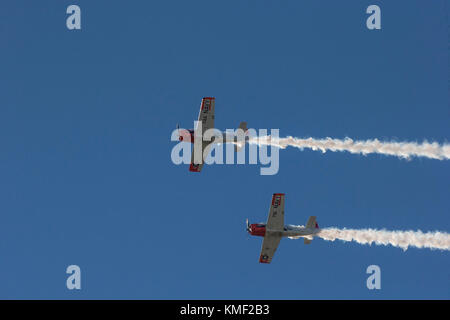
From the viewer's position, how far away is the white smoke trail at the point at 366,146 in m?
54.8

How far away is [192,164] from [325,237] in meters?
11.8

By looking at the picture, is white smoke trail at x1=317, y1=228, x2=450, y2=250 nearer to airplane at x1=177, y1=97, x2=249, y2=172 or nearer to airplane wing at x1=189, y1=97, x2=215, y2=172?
airplane at x1=177, y1=97, x2=249, y2=172

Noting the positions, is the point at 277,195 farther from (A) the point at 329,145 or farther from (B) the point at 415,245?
(B) the point at 415,245

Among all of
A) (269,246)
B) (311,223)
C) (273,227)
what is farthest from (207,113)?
(311,223)

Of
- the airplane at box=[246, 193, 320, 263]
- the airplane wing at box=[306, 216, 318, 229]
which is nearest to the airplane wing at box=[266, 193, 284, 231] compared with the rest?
the airplane at box=[246, 193, 320, 263]

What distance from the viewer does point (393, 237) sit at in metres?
55.6

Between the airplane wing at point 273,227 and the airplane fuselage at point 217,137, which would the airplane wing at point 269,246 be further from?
the airplane fuselage at point 217,137

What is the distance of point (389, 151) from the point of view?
5809cm

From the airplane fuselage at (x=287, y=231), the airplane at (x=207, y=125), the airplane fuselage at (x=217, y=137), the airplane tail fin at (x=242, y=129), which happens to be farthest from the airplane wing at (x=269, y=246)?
the airplane fuselage at (x=217, y=137)

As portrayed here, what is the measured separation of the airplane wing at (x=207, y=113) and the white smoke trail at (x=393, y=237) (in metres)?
11.3

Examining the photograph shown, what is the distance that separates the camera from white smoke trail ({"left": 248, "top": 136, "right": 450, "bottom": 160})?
54.8 metres

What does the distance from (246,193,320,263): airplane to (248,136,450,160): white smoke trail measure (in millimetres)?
4895
